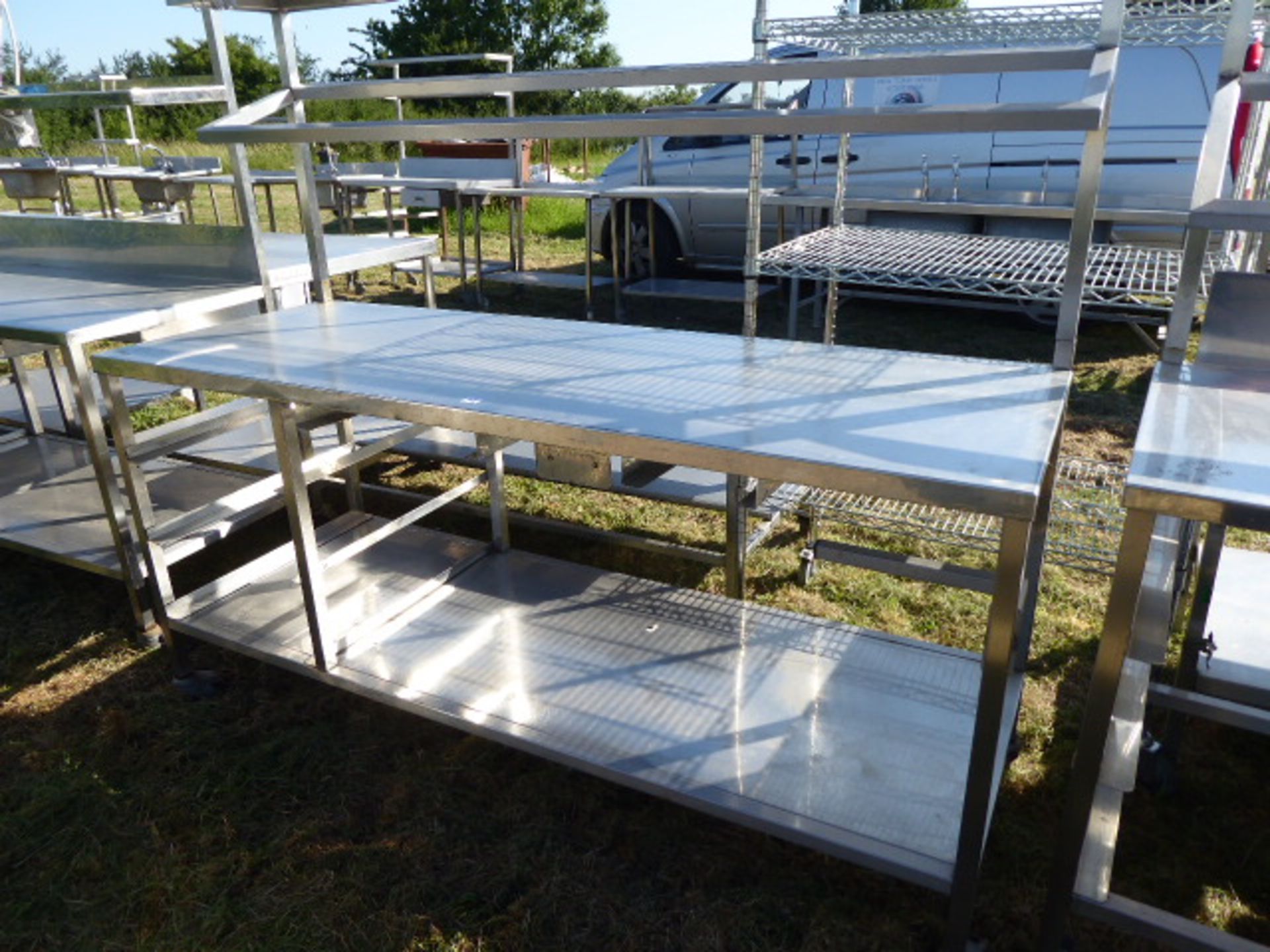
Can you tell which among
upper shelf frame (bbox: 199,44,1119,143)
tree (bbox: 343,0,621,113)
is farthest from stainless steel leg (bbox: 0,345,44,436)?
tree (bbox: 343,0,621,113)

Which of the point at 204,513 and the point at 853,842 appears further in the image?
the point at 204,513

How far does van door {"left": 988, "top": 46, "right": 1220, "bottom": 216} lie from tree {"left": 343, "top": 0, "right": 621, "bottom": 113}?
20331 millimetres

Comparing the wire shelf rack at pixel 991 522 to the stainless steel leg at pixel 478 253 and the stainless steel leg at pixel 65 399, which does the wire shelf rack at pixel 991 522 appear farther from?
the stainless steel leg at pixel 478 253

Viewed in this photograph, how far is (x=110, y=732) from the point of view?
2166 mm

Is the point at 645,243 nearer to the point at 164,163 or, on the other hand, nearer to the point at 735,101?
the point at 735,101

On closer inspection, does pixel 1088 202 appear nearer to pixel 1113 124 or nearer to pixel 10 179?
pixel 1113 124

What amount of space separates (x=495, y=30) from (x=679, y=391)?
998 inches

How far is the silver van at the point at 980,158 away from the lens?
4.39 meters

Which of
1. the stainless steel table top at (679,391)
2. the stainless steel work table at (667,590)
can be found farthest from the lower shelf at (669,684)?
the stainless steel table top at (679,391)

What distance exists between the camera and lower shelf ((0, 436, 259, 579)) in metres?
2.54

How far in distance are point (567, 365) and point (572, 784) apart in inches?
36.1

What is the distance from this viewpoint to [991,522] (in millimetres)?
2684

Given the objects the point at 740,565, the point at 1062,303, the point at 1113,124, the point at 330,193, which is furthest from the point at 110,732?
the point at 330,193

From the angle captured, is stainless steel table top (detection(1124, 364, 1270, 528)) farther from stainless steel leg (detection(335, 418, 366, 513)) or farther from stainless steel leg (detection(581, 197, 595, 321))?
stainless steel leg (detection(581, 197, 595, 321))
